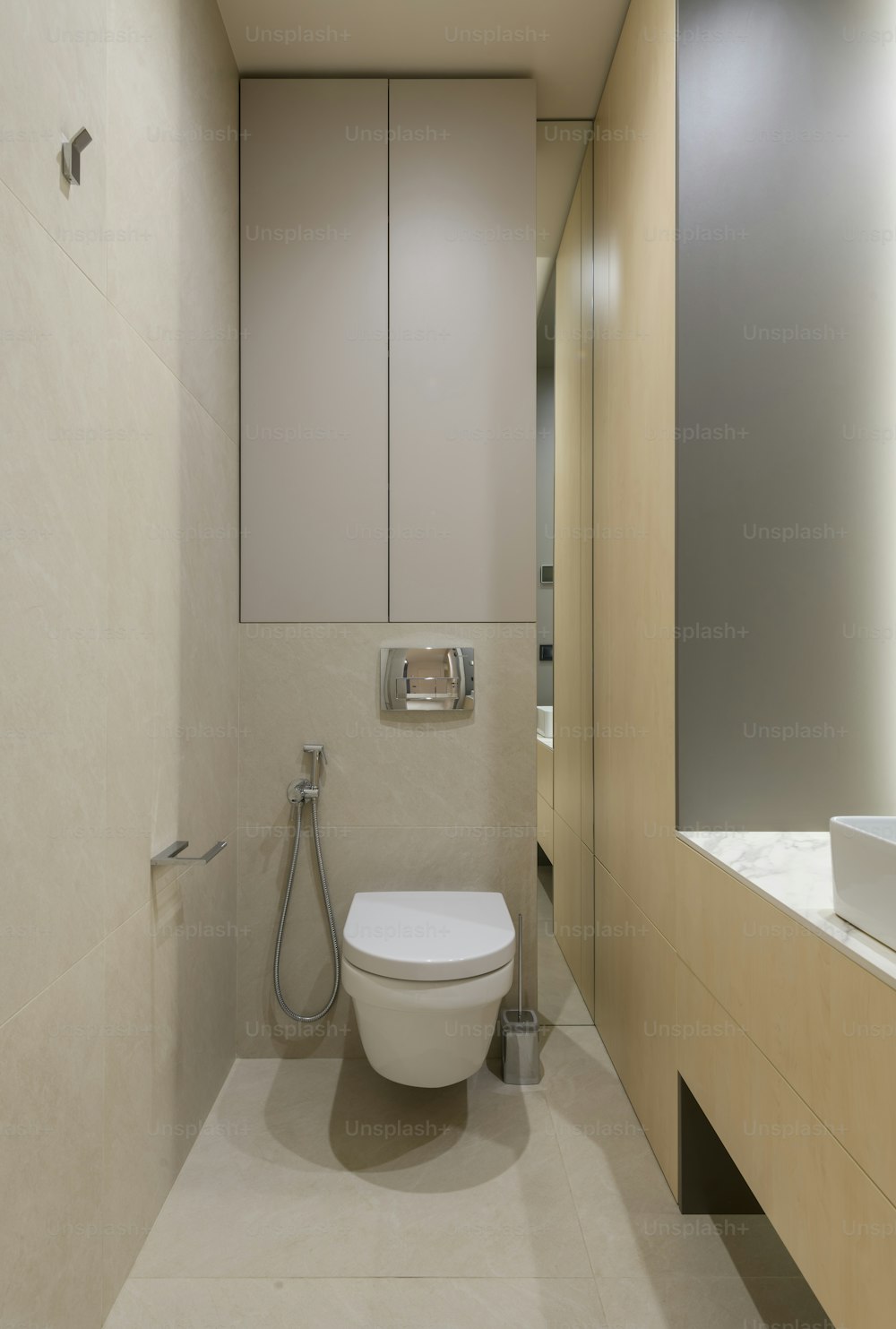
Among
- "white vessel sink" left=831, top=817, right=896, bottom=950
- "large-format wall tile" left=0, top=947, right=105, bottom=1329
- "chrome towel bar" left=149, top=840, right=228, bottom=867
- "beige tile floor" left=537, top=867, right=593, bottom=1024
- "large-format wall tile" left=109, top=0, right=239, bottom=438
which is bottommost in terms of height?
"beige tile floor" left=537, top=867, right=593, bottom=1024

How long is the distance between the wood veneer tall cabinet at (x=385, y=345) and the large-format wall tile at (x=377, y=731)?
0.08 metres

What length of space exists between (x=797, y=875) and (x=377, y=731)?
3.99 ft

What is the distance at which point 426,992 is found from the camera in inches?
65.6

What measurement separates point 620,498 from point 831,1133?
4.82 ft

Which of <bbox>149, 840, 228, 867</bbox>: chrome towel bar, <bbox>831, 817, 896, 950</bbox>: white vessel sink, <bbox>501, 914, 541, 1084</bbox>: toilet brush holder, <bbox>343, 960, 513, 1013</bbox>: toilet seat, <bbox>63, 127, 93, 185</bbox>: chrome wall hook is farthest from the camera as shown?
<bbox>501, 914, 541, 1084</bbox>: toilet brush holder

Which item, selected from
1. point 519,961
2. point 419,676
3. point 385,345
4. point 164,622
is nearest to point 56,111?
point 164,622

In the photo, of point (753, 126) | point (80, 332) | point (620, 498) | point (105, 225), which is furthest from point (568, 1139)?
point (753, 126)

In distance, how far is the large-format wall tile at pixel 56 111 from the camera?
1.02 meters

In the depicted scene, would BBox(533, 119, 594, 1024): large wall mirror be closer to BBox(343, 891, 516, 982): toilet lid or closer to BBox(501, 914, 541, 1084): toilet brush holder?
BBox(501, 914, 541, 1084): toilet brush holder

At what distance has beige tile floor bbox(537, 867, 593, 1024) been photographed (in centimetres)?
245

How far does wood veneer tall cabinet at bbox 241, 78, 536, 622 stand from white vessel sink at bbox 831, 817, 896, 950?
51.4 inches

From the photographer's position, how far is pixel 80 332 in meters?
1.22

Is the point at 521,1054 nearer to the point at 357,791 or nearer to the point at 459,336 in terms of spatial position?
the point at 357,791

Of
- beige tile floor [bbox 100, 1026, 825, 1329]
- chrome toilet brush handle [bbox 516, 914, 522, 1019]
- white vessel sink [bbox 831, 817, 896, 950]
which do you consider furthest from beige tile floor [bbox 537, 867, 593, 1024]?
white vessel sink [bbox 831, 817, 896, 950]
